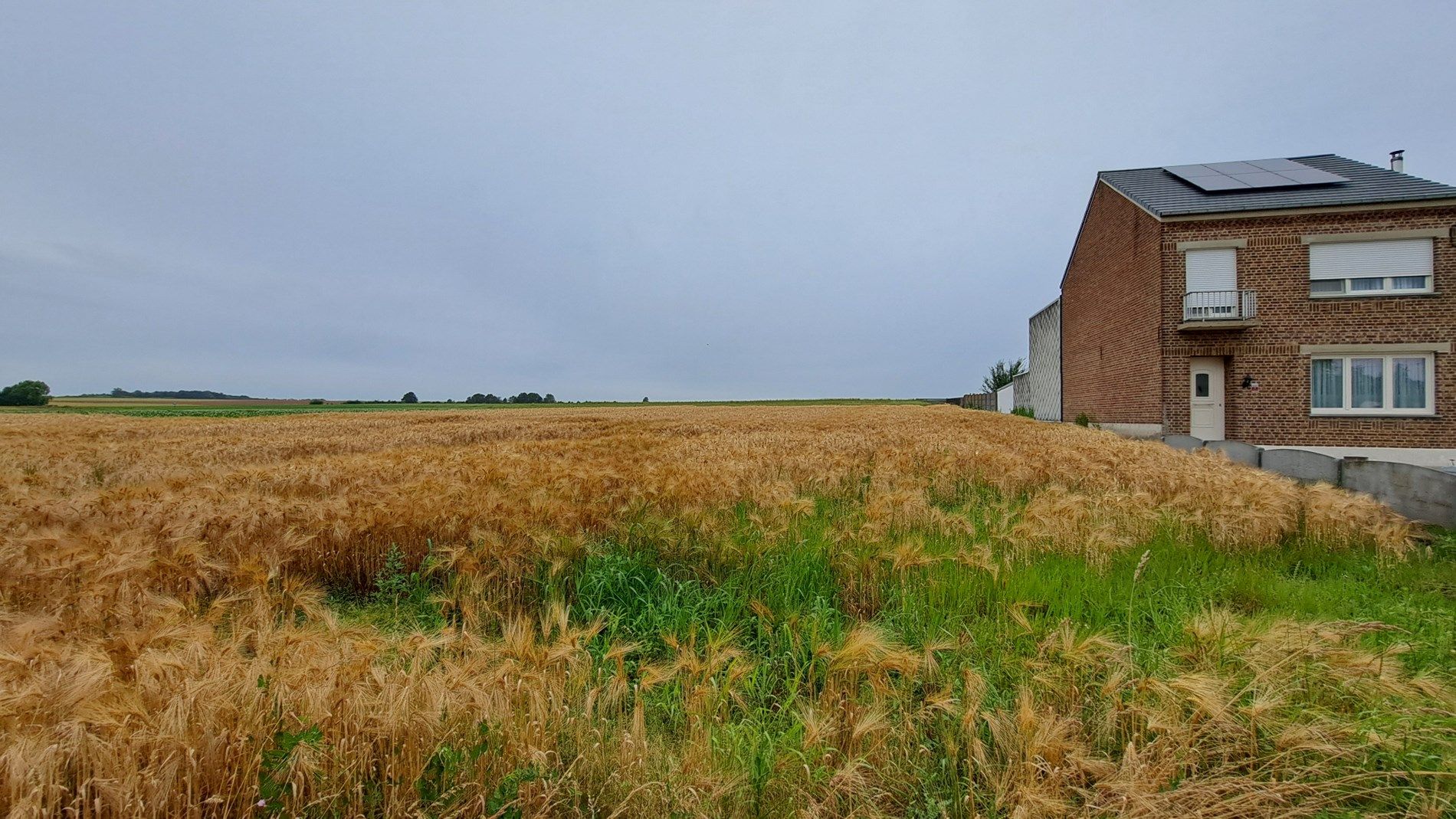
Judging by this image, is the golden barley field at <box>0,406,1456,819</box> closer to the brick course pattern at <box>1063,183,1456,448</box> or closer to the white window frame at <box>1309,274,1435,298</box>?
the brick course pattern at <box>1063,183,1456,448</box>

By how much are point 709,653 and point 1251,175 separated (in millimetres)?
29138

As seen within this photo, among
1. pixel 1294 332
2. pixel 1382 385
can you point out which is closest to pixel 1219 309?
pixel 1294 332

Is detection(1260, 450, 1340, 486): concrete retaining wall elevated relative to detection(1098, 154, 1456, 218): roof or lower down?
lower down

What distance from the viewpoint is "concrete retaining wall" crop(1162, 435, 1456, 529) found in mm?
5387

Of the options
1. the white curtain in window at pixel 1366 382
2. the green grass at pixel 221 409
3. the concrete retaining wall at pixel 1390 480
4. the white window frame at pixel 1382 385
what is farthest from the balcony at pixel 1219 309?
the green grass at pixel 221 409

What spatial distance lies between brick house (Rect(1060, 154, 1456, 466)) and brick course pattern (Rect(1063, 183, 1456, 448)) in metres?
0.04

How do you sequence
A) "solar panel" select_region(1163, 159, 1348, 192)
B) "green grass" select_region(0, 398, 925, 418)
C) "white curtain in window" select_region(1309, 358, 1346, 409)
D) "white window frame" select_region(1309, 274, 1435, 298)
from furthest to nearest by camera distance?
1. "green grass" select_region(0, 398, 925, 418)
2. "solar panel" select_region(1163, 159, 1348, 192)
3. "white curtain in window" select_region(1309, 358, 1346, 409)
4. "white window frame" select_region(1309, 274, 1435, 298)

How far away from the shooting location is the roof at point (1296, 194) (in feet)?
59.0

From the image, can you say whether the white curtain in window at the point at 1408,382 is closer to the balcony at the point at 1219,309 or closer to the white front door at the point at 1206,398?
the balcony at the point at 1219,309

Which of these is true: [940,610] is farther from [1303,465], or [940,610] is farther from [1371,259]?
[1371,259]

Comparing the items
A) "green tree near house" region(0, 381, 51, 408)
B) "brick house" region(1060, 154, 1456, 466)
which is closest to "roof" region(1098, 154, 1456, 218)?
"brick house" region(1060, 154, 1456, 466)

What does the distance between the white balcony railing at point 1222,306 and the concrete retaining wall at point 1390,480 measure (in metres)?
13.5

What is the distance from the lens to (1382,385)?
17891 mm

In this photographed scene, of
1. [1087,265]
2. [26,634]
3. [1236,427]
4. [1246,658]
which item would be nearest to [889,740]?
[1246,658]
